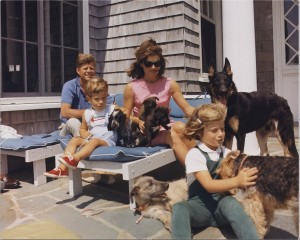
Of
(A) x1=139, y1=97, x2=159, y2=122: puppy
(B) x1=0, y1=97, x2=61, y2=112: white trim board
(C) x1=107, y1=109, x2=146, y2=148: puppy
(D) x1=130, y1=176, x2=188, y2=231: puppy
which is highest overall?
(B) x1=0, y1=97, x2=61, y2=112: white trim board

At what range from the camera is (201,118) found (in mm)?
2574

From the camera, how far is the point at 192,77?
6.33 meters

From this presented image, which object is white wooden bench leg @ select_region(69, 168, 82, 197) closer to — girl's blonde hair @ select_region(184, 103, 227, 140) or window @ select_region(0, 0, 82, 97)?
girl's blonde hair @ select_region(184, 103, 227, 140)

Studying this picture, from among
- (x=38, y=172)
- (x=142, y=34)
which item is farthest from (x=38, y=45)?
(x=38, y=172)

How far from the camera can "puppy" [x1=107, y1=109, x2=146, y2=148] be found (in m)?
3.60

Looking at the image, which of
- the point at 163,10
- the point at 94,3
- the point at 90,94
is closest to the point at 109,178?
the point at 90,94

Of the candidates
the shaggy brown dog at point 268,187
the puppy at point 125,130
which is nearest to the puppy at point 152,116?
the puppy at point 125,130

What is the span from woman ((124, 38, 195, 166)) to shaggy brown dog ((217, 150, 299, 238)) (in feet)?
4.41

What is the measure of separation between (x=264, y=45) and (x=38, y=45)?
16.5ft

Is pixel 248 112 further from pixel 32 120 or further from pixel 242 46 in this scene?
pixel 32 120

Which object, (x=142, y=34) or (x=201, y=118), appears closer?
(x=201, y=118)

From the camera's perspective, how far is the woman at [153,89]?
3.71 meters

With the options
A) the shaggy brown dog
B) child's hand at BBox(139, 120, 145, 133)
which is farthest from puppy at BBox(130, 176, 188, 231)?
the shaggy brown dog

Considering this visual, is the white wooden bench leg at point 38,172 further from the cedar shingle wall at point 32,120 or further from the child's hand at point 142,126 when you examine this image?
the child's hand at point 142,126
